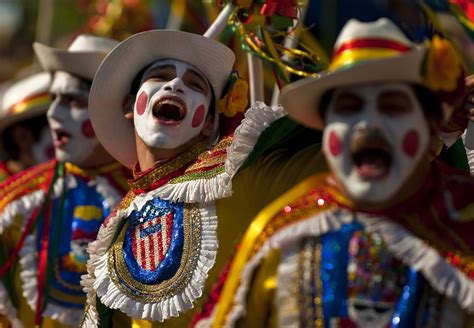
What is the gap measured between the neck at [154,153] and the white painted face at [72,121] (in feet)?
3.62

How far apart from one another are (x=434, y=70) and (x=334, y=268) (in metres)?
0.59

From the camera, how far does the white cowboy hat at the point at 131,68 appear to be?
4.91 m

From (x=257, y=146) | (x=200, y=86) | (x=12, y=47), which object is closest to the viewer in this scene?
(x=257, y=146)

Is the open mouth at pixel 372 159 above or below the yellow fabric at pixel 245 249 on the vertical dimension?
above

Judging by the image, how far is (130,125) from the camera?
5.15m

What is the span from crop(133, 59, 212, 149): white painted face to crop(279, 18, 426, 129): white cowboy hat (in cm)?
130

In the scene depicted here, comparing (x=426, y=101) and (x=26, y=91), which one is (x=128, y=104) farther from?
(x=26, y=91)

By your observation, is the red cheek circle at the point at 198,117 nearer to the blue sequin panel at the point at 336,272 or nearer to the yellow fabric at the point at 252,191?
the yellow fabric at the point at 252,191

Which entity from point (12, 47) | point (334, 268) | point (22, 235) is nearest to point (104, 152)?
point (22, 235)

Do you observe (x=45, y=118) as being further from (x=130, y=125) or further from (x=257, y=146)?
(x=257, y=146)

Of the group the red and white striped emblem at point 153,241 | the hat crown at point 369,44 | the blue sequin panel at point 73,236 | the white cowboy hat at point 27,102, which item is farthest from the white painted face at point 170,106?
the white cowboy hat at point 27,102

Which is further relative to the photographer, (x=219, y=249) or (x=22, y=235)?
(x=22, y=235)

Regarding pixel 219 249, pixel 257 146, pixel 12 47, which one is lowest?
pixel 12 47

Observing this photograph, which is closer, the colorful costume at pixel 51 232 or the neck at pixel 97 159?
the colorful costume at pixel 51 232
